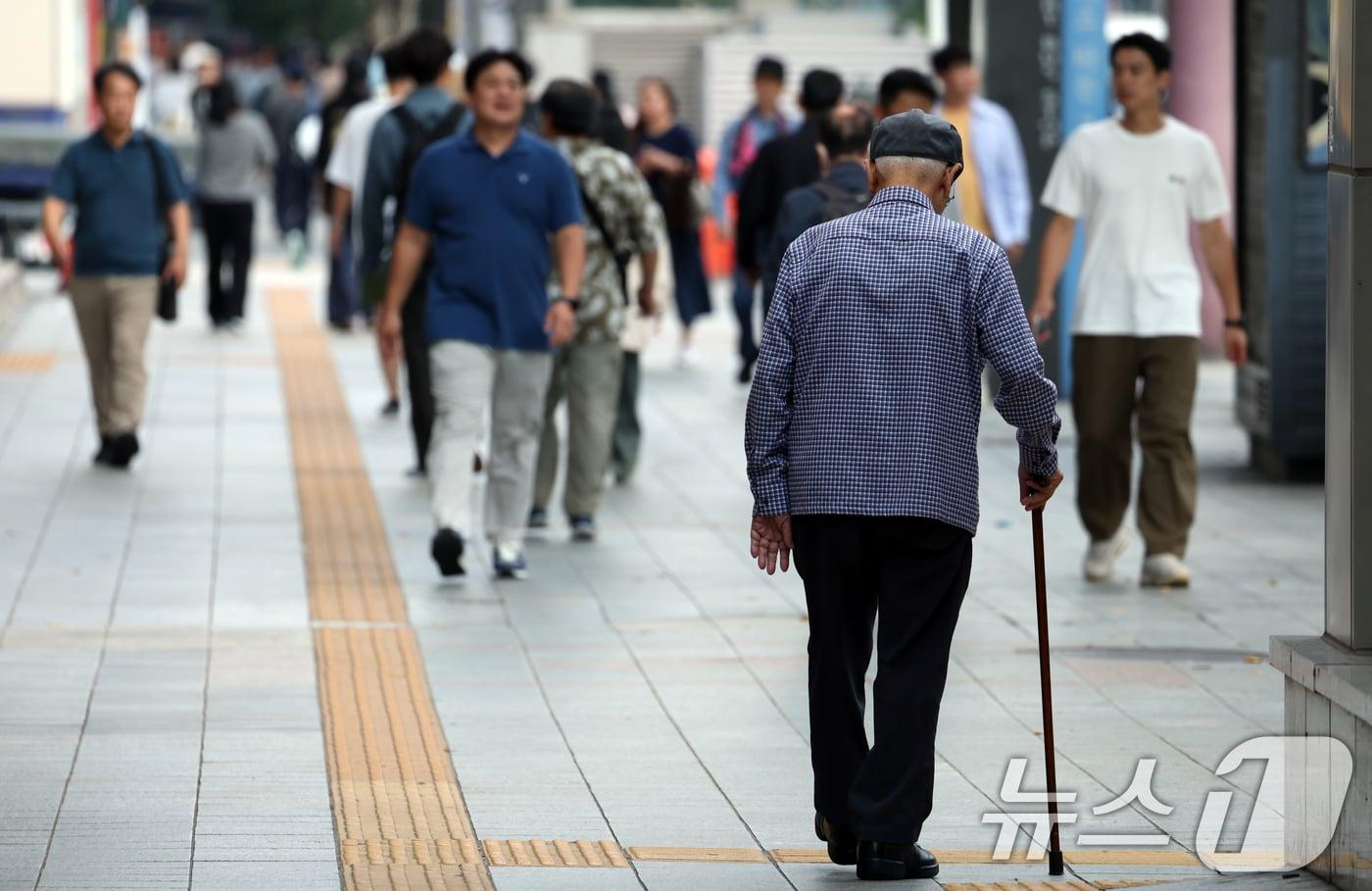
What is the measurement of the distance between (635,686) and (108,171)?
524 centimetres

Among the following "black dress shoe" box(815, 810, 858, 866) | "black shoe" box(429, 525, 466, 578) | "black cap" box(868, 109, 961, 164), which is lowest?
"black dress shoe" box(815, 810, 858, 866)

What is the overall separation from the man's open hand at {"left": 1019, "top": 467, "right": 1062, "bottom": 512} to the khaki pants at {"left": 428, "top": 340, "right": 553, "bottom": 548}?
12.1 feet

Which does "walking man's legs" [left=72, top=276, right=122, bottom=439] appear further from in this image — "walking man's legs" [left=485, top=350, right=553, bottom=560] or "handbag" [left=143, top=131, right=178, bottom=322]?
"walking man's legs" [left=485, top=350, right=553, bottom=560]

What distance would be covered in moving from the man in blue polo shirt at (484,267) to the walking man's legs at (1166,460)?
80.3 inches

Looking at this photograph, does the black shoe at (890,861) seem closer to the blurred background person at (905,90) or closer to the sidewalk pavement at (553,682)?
the sidewalk pavement at (553,682)

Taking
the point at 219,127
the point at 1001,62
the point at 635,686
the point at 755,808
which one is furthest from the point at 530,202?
the point at 219,127

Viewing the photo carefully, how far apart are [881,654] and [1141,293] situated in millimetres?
3834

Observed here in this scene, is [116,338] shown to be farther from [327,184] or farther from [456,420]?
[327,184]

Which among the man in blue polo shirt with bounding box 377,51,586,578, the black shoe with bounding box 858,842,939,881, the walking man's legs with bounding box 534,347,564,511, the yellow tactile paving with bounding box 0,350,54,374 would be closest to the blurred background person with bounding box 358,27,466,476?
the walking man's legs with bounding box 534,347,564,511

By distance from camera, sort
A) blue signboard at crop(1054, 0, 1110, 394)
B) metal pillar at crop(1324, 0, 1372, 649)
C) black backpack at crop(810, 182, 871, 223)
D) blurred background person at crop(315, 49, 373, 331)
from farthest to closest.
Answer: blurred background person at crop(315, 49, 373, 331) → blue signboard at crop(1054, 0, 1110, 394) → black backpack at crop(810, 182, 871, 223) → metal pillar at crop(1324, 0, 1372, 649)

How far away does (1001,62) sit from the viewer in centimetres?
1393

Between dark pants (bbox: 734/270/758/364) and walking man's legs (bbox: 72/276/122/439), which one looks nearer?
walking man's legs (bbox: 72/276/122/439)

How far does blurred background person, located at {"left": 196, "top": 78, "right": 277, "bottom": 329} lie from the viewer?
17875mm

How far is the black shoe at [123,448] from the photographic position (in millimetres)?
11453
